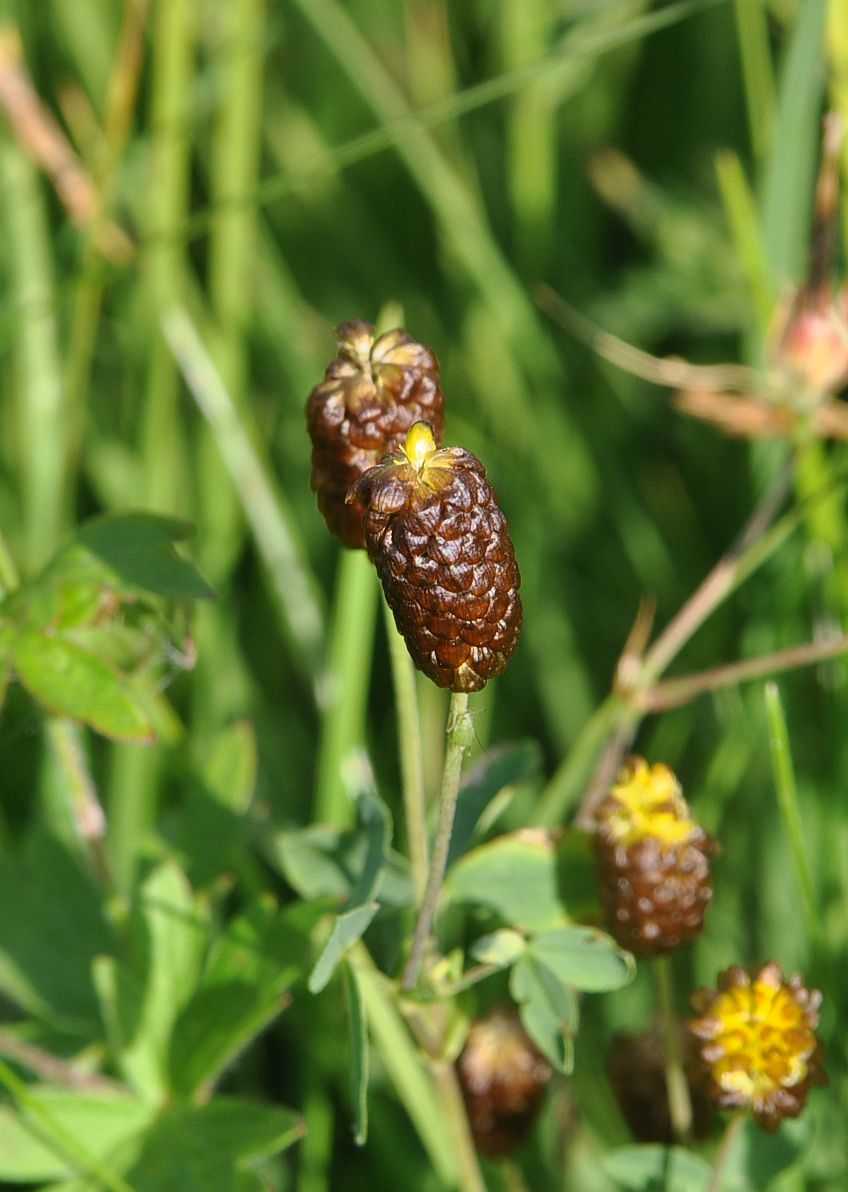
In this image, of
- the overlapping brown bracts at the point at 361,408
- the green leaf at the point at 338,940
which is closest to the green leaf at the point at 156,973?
the green leaf at the point at 338,940

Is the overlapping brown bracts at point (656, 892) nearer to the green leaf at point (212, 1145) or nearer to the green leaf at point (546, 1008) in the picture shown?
the green leaf at point (546, 1008)

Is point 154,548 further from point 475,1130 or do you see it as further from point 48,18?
point 48,18

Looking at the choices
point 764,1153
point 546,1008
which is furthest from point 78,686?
point 764,1153

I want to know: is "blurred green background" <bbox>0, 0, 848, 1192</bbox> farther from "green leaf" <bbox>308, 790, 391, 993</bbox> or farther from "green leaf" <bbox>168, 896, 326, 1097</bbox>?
"green leaf" <bbox>308, 790, 391, 993</bbox>

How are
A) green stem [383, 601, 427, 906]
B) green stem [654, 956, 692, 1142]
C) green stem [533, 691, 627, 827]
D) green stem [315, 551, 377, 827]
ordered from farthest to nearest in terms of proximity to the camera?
green stem [315, 551, 377, 827]
green stem [533, 691, 627, 827]
green stem [654, 956, 692, 1142]
green stem [383, 601, 427, 906]

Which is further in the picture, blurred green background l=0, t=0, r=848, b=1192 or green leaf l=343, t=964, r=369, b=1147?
blurred green background l=0, t=0, r=848, b=1192

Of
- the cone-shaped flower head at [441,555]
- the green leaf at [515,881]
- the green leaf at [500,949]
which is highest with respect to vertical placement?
the cone-shaped flower head at [441,555]

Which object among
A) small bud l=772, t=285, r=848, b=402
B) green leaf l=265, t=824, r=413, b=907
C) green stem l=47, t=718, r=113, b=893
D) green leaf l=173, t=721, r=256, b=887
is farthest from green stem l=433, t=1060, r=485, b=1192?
small bud l=772, t=285, r=848, b=402

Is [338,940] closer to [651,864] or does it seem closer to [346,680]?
[651,864]
